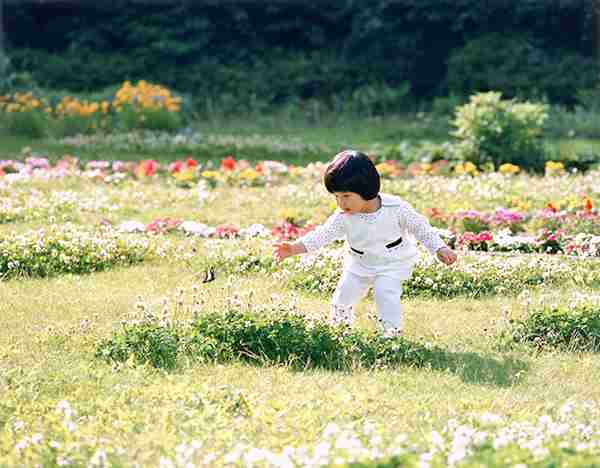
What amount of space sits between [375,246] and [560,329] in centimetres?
106

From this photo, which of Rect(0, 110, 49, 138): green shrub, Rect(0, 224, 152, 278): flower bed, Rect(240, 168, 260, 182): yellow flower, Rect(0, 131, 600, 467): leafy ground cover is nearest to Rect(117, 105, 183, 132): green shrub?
Rect(0, 110, 49, 138): green shrub

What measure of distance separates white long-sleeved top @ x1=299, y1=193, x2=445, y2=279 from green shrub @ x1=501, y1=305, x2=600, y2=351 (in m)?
0.62

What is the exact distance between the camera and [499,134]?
12711mm

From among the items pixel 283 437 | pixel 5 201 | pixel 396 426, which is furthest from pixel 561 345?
pixel 5 201

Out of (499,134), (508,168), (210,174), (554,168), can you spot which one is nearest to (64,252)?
(210,174)

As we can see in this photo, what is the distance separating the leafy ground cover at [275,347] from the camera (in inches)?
159

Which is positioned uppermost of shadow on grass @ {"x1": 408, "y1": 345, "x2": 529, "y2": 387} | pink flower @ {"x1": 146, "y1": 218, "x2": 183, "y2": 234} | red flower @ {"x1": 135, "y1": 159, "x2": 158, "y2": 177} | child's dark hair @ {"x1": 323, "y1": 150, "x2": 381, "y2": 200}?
child's dark hair @ {"x1": 323, "y1": 150, "x2": 381, "y2": 200}

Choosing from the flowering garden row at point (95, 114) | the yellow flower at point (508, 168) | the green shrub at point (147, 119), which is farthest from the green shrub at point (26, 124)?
the yellow flower at point (508, 168)

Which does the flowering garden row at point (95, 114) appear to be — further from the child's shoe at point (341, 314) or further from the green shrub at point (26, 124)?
the child's shoe at point (341, 314)

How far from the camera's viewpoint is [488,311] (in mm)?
6543

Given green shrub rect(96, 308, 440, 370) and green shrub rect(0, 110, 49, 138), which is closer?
green shrub rect(96, 308, 440, 370)

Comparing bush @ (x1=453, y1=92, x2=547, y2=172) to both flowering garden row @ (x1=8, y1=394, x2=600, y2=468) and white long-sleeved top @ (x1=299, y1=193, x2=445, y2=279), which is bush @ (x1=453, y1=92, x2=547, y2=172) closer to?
white long-sleeved top @ (x1=299, y1=193, x2=445, y2=279)

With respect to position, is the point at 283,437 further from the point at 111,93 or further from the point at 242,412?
the point at 111,93

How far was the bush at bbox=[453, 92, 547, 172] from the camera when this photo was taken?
12703mm
